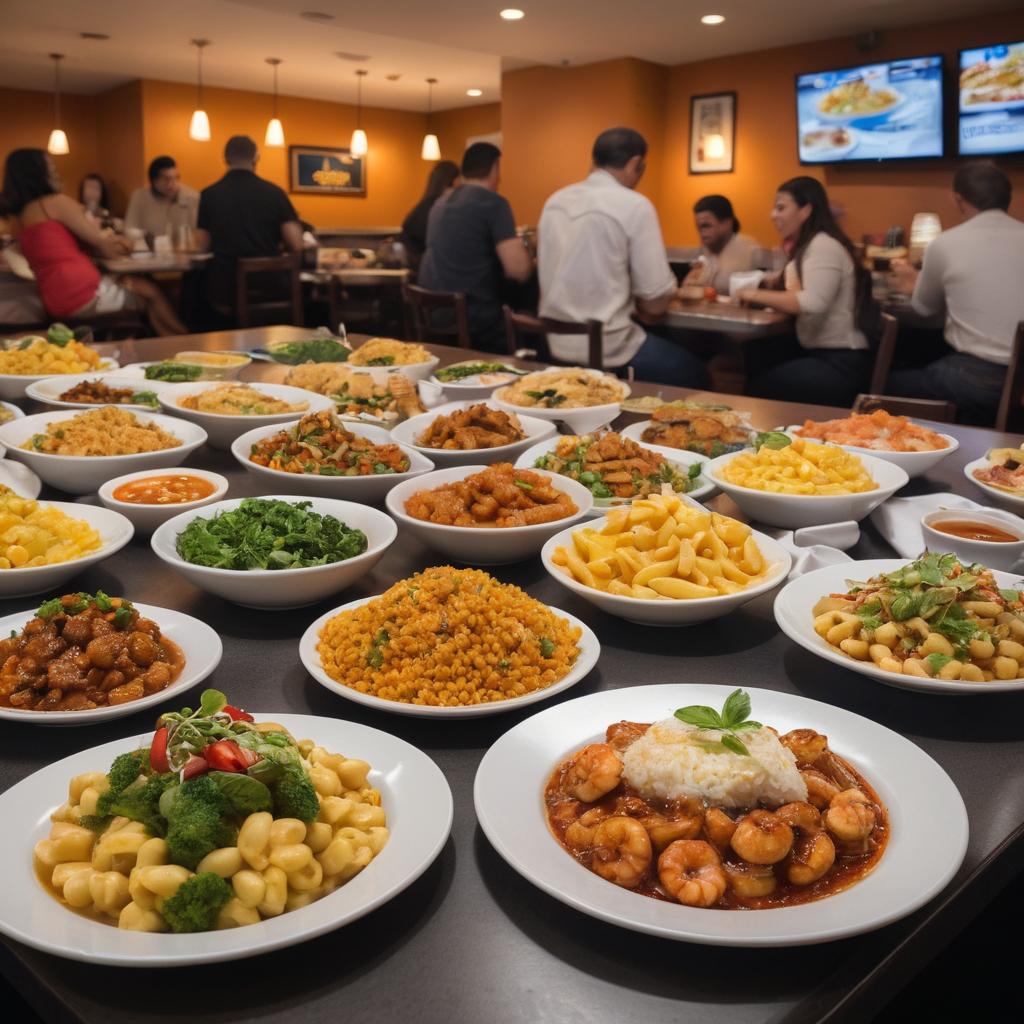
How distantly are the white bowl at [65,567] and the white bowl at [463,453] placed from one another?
2.50 feet

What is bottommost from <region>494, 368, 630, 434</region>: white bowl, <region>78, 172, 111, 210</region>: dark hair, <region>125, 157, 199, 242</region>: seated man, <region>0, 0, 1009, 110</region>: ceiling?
<region>494, 368, 630, 434</region>: white bowl

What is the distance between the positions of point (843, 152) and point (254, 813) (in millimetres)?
9416

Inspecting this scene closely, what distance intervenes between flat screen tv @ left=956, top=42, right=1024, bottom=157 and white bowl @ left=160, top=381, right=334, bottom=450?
718 centimetres

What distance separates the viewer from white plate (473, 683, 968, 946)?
2.82 ft

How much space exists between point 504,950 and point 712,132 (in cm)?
1035

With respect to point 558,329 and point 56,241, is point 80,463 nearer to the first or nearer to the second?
point 558,329

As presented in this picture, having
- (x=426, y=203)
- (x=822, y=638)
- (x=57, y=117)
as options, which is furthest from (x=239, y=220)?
(x=57, y=117)

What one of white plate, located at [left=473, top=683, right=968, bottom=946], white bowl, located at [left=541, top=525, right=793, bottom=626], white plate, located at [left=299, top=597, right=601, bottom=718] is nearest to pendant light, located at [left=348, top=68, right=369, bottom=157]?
white bowl, located at [left=541, top=525, right=793, bottom=626]

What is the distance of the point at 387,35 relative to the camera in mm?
9953

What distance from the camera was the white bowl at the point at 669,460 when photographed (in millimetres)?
2021

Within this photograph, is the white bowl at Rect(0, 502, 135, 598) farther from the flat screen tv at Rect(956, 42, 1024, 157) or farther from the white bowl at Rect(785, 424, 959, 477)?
the flat screen tv at Rect(956, 42, 1024, 157)

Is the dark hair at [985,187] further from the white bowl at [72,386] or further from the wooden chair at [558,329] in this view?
the white bowl at [72,386]

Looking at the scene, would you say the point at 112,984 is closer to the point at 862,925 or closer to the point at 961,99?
the point at 862,925

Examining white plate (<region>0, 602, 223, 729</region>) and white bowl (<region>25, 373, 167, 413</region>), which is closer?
white plate (<region>0, 602, 223, 729</region>)
